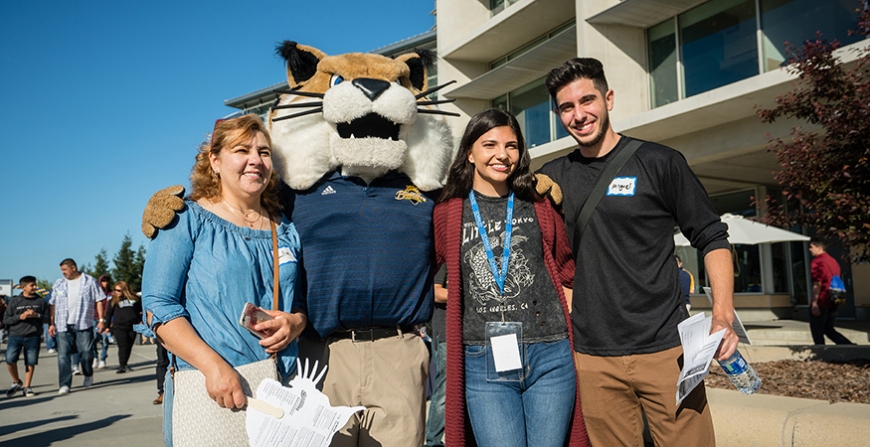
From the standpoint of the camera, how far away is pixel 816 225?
657cm

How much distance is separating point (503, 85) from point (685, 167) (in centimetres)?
1719

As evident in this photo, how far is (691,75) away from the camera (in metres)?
14.1

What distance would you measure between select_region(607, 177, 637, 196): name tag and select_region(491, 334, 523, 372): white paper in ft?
2.71

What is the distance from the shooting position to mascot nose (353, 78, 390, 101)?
3.16 meters

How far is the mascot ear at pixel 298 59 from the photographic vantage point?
140 inches

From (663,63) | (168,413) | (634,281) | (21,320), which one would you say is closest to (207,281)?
(168,413)

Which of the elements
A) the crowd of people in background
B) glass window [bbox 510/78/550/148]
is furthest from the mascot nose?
glass window [bbox 510/78/550/148]

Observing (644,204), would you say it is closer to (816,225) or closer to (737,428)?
(737,428)

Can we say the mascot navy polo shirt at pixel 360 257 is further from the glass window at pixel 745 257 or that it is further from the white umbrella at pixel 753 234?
the glass window at pixel 745 257

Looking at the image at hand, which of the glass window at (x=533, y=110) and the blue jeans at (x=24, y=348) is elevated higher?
the glass window at (x=533, y=110)

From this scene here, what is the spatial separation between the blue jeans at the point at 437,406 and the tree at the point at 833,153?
3953 millimetres

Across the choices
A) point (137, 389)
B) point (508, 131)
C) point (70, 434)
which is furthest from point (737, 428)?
point (137, 389)

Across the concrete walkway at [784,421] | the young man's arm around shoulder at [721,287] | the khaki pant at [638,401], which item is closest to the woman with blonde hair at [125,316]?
the concrete walkway at [784,421]

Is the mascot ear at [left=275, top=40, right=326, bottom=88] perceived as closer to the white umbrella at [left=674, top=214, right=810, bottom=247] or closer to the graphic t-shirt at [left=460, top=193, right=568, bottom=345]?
the graphic t-shirt at [left=460, top=193, right=568, bottom=345]
